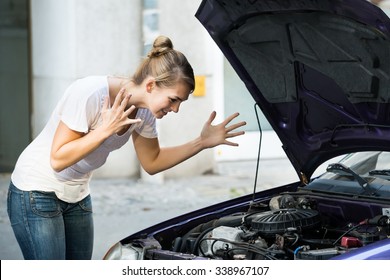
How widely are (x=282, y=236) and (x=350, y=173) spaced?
2.21 ft

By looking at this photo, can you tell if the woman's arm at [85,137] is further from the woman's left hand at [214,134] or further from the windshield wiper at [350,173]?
the windshield wiper at [350,173]

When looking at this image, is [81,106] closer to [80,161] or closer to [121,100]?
[121,100]

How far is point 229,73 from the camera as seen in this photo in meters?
8.61

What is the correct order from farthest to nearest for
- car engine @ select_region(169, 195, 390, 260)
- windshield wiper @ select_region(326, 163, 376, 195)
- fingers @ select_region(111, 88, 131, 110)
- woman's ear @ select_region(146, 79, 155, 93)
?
windshield wiper @ select_region(326, 163, 376, 195) < woman's ear @ select_region(146, 79, 155, 93) < fingers @ select_region(111, 88, 131, 110) < car engine @ select_region(169, 195, 390, 260)

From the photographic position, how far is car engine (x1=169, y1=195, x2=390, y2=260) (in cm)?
334

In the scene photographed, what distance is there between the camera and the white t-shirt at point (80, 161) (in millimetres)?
3502

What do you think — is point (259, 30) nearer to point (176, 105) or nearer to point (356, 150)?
point (176, 105)

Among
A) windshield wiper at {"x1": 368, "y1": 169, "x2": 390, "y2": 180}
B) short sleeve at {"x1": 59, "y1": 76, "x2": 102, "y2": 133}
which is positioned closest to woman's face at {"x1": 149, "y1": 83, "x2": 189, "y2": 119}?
short sleeve at {"x1": 59, "y1": 76, "x2": 102, "y2": 133}

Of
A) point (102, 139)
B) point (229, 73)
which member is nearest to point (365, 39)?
point (102, 139)

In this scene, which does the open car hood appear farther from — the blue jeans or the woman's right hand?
the blue jeans

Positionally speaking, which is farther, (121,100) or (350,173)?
(350,173)

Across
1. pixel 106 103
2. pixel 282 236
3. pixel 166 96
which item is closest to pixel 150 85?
pixel 166 96

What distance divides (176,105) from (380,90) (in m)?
0.88

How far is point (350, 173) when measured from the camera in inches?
155
